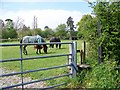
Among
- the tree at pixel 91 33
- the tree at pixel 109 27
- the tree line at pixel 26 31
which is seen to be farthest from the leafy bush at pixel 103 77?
the tree line at pixel 26 31


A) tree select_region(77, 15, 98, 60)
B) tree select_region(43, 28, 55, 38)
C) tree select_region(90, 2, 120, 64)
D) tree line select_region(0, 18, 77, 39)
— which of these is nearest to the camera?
tree select_region(90, 2, 120, 64)

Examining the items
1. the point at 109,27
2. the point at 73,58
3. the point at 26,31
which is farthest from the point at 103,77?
the point at 26,31

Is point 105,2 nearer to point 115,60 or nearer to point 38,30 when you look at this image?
point 115,60

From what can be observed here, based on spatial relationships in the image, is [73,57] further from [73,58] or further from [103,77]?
[103,77]

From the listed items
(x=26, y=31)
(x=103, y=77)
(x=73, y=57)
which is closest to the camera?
(x=103, y=77)

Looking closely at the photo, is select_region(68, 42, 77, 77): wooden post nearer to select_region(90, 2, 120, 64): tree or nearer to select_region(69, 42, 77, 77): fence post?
select_region(69, 42, 77, 77): fence post

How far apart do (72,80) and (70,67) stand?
0.48m

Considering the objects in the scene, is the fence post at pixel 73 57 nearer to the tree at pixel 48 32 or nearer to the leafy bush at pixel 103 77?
the leafy bush at pixel 103 77

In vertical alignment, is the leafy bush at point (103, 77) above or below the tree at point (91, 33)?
below

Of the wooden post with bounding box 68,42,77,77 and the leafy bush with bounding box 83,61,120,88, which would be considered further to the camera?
the wooden post with bounding box 68,42,77,77

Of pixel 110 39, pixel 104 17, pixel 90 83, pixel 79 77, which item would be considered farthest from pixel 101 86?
pixel 104 17

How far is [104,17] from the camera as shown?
273 inches

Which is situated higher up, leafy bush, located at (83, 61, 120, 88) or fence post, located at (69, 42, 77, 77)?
fence post, located at (69, 42, 77, 77)

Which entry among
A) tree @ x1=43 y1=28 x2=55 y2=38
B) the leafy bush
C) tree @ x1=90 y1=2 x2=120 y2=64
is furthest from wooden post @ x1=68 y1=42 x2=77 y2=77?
tree @ x1=43 y1=28 x2=55 y2=38
